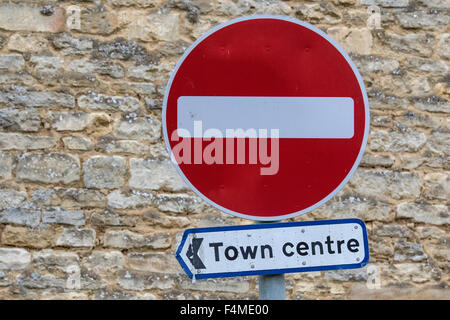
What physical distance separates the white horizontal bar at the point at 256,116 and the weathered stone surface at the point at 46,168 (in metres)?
1.66

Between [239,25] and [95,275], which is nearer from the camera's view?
[239,25]

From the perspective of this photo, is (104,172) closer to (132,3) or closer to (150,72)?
(150,72)

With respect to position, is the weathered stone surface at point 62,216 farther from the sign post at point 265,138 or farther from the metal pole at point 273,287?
the metal pole at point 273,287

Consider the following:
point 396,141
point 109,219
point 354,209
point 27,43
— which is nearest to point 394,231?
point 354,209

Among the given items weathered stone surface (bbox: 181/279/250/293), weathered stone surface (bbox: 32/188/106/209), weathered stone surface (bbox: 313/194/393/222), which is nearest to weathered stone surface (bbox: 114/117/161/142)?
weathered stone surface (bbox: 32/188/106/209)

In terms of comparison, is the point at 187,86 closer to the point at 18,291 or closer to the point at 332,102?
the point at 332,102

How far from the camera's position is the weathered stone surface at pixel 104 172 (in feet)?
11.2

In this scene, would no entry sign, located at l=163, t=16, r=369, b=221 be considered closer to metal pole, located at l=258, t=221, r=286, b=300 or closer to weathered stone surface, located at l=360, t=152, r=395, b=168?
metal pole, located at l=258, t=221, r=286, b=300

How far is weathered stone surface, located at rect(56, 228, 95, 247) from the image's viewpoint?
11.1ft

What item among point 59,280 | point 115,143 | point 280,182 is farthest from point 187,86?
point 59,280

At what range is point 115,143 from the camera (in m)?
3.46

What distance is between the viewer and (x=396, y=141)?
3.59 meters

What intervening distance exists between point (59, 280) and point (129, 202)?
56 centimetres

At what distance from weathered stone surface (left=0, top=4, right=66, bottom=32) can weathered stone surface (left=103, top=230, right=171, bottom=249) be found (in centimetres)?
118
